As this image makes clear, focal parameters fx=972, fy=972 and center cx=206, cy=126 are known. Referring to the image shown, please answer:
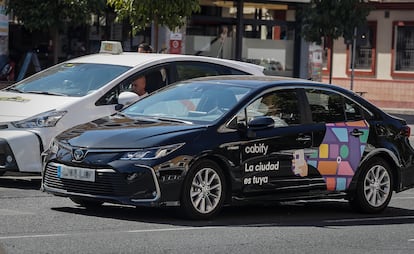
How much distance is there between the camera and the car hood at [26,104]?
11.9 m

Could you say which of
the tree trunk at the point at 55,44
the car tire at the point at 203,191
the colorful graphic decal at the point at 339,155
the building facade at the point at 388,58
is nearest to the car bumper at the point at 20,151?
the car tire at the point at 203,191

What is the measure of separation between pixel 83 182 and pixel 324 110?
298 centimetres

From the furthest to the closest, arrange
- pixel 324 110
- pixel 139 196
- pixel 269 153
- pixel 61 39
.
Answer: pixel 61 39 → pixel 324 110 → pixel 269 153 → pixel 139 196

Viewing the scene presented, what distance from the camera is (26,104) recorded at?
39.9 feet

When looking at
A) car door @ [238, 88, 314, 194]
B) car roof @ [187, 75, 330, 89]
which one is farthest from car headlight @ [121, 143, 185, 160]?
car roof @ [187, 75, 330, 89]

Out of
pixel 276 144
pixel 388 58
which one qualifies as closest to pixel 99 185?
pixel 276 144

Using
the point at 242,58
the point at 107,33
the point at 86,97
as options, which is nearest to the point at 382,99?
the point at 242,58

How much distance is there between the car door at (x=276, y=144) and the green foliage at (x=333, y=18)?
17107 mm

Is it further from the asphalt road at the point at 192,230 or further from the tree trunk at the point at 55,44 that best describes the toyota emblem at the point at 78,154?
the tree trunk at the point at 55,44

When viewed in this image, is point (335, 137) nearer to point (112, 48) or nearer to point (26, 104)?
point (26, 104)

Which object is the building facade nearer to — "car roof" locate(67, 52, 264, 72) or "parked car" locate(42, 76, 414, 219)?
"car roof" locate(67, 52, 264, 72)

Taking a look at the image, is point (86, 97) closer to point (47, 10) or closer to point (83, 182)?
point (83, 182)

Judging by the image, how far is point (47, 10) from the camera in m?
21.8

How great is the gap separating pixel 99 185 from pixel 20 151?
260cm
